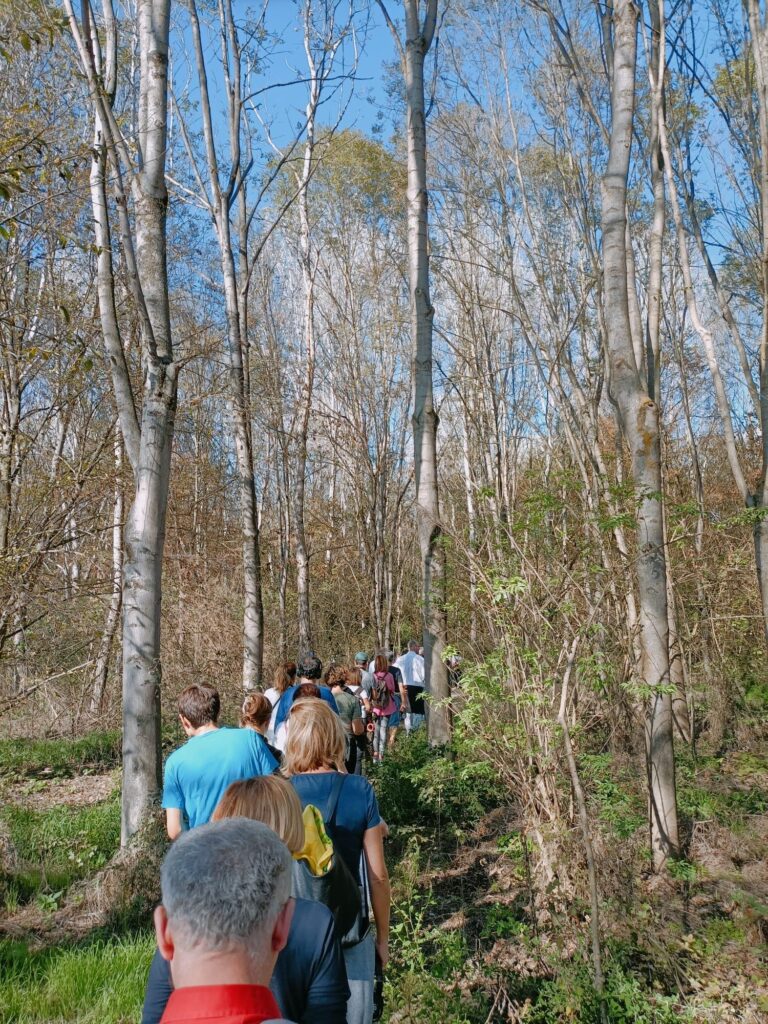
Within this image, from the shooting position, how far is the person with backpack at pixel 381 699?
10.3 meters

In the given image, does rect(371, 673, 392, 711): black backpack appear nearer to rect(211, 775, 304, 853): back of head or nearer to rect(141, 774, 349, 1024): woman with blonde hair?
rect(211, 775, 304, 853): back of head

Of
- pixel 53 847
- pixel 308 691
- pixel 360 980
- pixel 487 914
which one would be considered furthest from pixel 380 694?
pixel 360 980

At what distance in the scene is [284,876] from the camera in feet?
4.85

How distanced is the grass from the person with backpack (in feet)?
19.9

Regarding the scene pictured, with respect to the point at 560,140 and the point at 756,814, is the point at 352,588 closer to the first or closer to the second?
the point at 560,140

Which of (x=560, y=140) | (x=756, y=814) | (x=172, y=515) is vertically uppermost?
(x=560, y=140)

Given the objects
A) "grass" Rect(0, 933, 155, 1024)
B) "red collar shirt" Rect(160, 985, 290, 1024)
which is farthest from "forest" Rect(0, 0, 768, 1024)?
"red collar shirt" Rect(160, 985, 290, 1024)

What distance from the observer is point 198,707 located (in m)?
3.58

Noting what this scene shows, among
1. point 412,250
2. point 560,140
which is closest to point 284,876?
point 412,250

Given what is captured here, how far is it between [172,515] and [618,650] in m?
9.74

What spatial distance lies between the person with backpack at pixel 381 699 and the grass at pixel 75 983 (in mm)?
6058

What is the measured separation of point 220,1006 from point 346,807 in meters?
1.63

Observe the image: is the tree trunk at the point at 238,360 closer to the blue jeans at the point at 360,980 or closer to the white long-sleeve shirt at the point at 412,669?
the white long-sleeve shirt at the point at 412,669

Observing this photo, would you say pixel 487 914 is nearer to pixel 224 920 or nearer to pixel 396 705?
pixel 224 920
